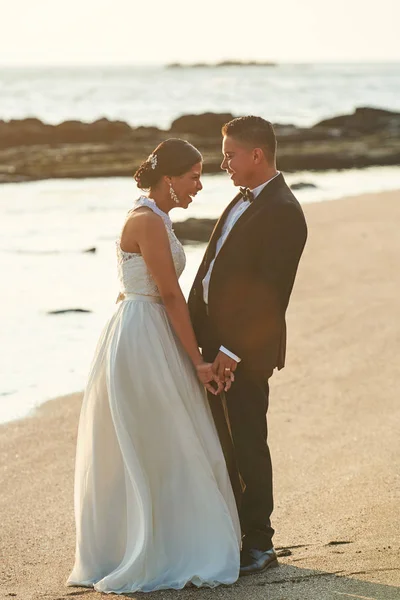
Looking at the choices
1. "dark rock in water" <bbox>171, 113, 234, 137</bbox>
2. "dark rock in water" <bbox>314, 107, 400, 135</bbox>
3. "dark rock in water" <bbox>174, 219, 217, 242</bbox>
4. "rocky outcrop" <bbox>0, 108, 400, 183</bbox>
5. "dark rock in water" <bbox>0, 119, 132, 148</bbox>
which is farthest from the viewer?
"dark rock in water" <bbox>171, 113, 234, 137</bbox>

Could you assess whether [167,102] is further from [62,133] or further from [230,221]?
[230,221]

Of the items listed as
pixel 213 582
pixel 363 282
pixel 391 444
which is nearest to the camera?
pixel 213 582

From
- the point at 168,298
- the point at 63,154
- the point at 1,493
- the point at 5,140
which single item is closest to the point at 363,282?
the point at 1,493

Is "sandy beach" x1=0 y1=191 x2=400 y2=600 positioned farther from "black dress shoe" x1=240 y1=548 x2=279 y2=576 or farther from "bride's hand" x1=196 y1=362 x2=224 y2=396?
"bride's hand" x1=196 y1=362 x2=224 y2=396

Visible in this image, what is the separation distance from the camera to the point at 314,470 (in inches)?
252

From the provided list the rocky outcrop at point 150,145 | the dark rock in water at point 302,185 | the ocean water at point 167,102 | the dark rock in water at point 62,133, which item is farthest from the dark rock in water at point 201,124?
the dark rock in water at point 302,185

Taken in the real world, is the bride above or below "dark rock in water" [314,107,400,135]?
above

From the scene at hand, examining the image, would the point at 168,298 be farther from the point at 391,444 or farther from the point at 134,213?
the point at 391,444

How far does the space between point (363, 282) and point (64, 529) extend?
6.92 m

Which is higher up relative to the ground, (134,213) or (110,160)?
(134,213)

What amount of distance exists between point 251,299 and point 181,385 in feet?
1.58

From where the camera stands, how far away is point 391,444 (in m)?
→ 6.70

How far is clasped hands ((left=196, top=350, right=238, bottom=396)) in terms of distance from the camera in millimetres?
4562

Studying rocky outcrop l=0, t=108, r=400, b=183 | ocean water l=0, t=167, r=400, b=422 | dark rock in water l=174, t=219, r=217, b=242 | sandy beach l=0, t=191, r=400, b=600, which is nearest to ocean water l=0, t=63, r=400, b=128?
rocky outcrop l=0, t=108, r=400, b=183
